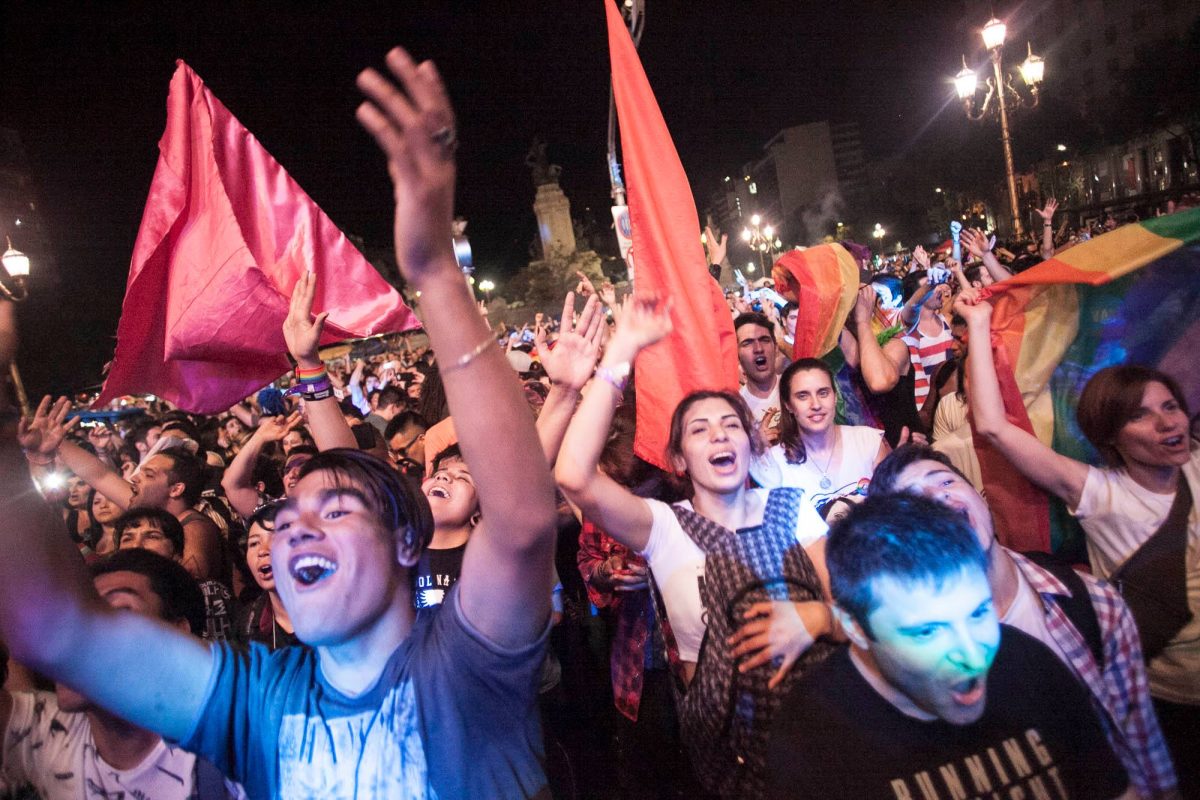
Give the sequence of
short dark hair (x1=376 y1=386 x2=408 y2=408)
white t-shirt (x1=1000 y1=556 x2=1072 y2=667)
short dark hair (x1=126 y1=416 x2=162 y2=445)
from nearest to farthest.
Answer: white t-shirt (x1=1000 y1=556 x2=1072 y2=667), short dark hair (x1=376 y1=386 x2=408 y2=408), short dark hair (x1=126 y1=416 x2=162 y2=445)

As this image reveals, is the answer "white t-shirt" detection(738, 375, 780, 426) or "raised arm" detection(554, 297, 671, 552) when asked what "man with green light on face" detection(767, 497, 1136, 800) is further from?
"white t-shirt" detection(738, 375, 780, 426)

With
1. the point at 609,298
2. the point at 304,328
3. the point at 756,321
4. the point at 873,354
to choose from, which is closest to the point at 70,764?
the point at 304,328

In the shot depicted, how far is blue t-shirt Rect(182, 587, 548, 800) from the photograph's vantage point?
152cm

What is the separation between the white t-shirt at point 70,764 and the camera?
2.10 m

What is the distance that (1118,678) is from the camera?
2.25 meters

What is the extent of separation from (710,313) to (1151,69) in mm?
39328

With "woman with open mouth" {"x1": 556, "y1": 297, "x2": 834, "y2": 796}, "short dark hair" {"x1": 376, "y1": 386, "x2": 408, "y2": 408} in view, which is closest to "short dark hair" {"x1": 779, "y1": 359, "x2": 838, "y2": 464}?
"woman with open mouth" {"x1": 556, "y1": 297, "x2": 834, "y2": 796}

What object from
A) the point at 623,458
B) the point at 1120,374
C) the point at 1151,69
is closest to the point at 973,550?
the point at 1120,374

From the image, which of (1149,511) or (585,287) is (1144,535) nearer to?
(1149,511)

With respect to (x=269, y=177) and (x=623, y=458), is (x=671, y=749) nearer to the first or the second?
(x=623, y=458)

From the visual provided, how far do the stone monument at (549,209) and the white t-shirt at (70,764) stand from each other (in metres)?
50.8

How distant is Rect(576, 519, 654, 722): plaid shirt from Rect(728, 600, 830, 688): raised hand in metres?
1.11

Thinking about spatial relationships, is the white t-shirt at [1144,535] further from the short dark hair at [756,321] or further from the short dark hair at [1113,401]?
the short dark hair at [756,321]

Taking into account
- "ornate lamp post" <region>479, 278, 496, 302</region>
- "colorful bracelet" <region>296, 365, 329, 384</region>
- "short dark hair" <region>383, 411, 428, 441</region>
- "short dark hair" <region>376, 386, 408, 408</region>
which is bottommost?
"colorful bracelet" <region>296, 365, 329, 384</region>
